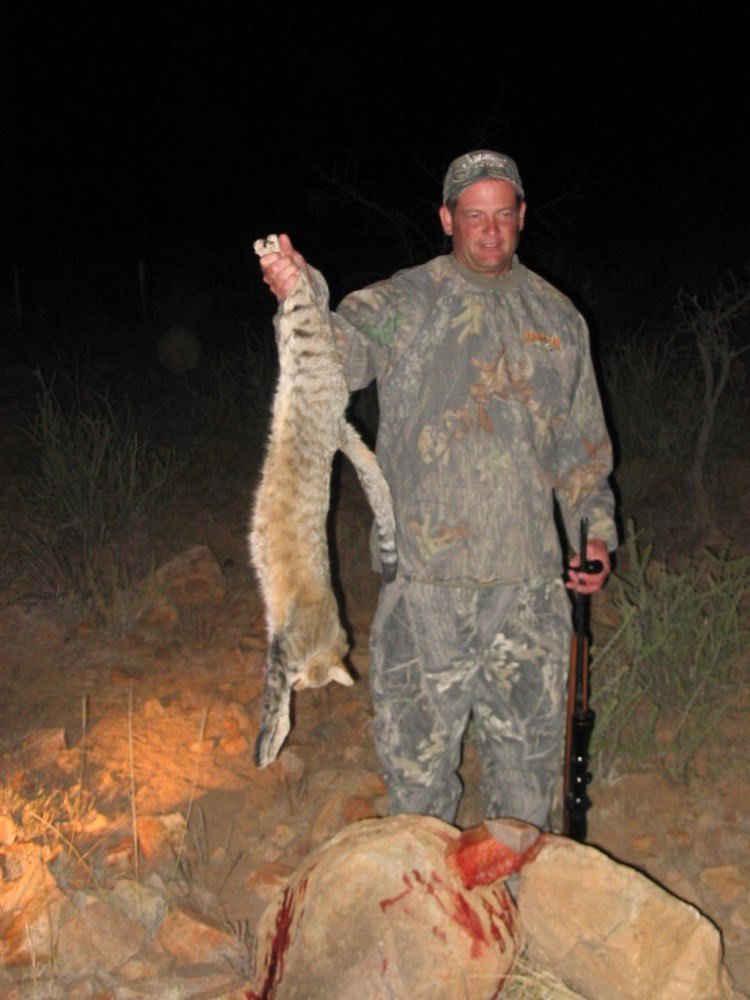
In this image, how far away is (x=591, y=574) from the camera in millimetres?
2900

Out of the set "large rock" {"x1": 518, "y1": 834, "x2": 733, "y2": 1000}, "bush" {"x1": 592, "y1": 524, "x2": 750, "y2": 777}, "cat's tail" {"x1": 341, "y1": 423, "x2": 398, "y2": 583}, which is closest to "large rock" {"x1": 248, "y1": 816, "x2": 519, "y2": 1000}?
"large rock" {"x1": 518, "y1": 834, "x2": 733, "y2": 1000}

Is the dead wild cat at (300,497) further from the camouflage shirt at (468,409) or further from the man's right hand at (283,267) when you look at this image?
the camouflage shirt at (468,409)

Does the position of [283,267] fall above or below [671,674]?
above

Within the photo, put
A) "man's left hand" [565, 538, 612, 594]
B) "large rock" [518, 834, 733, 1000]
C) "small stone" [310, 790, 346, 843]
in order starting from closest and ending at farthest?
"large rock" [518, 834, 733, 1000] < "man's left hand" [565, 538, 612, 594] < "small stone" [310, 790, 346, 843]

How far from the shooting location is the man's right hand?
2.14 metres

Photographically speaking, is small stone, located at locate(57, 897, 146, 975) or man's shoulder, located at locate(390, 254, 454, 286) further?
small stone, located at locate(57, 897, 146, 975)

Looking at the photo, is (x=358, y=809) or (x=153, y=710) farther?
(x=153, y=710)

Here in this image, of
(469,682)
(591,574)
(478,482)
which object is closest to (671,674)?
(591,574)

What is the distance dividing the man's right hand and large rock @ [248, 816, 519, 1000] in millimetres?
1518

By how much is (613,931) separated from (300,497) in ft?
4.78

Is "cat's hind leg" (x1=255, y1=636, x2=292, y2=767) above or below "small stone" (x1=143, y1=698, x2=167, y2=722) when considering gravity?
above

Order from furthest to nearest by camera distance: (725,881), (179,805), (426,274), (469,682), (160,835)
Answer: (179,805), (160,835), (725,881), (469,682), (426,274)

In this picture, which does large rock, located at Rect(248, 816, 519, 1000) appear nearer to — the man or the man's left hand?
the man

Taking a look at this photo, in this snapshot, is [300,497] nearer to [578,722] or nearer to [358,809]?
[578,722]
